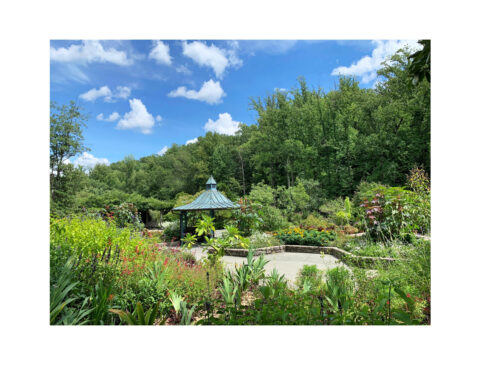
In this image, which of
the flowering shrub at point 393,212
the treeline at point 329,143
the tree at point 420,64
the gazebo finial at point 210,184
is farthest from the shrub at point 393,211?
the gazebo finial at point 210,184

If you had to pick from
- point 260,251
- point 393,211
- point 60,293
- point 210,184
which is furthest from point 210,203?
point 60,293

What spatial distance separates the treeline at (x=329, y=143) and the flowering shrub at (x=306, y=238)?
11.5 feet

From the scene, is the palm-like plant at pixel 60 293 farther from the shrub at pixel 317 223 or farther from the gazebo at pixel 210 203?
the shrub at pixel 317 223

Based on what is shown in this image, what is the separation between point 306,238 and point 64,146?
595 cm

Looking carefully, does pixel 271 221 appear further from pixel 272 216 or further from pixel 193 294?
pixel 193 294

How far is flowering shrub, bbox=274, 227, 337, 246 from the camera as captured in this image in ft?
21.4

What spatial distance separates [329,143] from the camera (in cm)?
1054

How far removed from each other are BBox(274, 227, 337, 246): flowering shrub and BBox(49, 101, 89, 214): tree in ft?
17.3

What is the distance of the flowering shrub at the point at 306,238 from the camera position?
21.4ft
